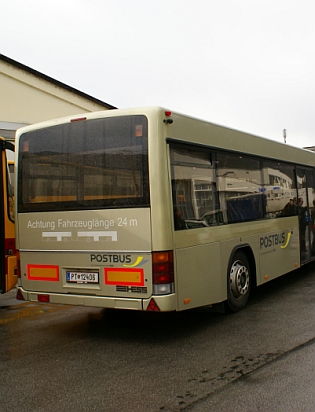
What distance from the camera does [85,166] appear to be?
642 centimetres

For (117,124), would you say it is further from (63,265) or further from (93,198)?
(63,265)

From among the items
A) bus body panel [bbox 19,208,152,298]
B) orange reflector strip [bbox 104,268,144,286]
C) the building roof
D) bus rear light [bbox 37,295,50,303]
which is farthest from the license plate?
the building roof

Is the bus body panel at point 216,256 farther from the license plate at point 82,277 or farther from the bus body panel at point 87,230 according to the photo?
the license plate at point 82,277

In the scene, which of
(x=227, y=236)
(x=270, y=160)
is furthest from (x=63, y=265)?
(x=270, y=160)

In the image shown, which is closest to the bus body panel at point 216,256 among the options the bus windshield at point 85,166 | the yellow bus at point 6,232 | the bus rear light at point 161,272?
the bus rear light at point 161,272

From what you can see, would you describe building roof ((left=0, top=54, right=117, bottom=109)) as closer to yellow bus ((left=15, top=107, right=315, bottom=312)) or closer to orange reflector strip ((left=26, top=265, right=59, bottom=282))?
yellow bus ((left=15, top=107, right=315, bottom=312))

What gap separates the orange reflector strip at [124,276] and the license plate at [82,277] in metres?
0.19

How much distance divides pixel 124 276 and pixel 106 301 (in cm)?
42

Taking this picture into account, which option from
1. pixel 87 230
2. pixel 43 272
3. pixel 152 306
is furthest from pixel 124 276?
pixel 43 272

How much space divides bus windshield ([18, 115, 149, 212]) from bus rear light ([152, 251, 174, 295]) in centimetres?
67

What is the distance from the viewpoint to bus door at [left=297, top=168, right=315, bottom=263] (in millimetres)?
10328

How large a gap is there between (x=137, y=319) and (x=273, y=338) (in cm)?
231

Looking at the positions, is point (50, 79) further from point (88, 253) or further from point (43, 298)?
point (88, 253)

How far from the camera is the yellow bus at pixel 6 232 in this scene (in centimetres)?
760
